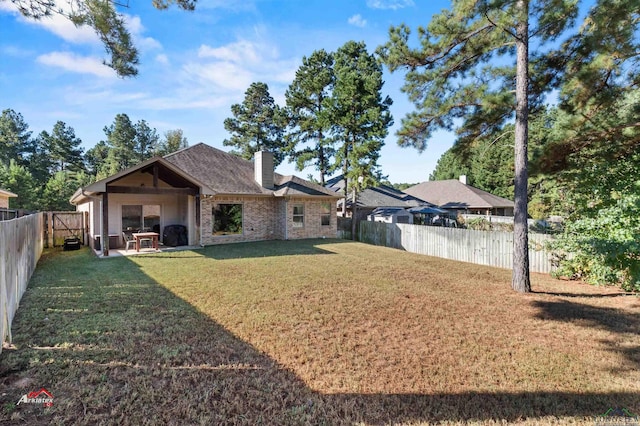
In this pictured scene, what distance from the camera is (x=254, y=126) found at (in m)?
32.6

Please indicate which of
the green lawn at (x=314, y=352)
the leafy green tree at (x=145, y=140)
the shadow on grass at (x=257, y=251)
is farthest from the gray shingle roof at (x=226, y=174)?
the leafy green tree at (x=145, y=140)

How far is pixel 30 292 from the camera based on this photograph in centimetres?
655

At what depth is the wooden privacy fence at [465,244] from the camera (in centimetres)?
1052

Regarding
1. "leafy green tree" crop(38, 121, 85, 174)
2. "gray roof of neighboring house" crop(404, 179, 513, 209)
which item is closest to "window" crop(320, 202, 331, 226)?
"gray roof of neighboring house" crop(404, 179, 513, 209)

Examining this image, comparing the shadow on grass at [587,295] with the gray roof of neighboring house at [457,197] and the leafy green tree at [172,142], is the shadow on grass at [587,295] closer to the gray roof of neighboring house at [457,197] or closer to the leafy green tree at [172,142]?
the gray roof of neighboring house at [457,197]

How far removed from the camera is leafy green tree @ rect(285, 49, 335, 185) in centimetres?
2336

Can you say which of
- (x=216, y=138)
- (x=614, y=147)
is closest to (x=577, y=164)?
(x=614, y=147)

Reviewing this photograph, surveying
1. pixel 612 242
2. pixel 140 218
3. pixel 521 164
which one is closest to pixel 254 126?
pixel 140 218

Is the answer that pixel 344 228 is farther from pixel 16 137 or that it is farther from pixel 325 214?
pixel 16 137

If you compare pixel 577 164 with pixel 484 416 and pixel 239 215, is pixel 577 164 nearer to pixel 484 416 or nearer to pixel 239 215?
pixel 484 416

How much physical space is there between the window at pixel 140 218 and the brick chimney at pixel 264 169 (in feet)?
18.7

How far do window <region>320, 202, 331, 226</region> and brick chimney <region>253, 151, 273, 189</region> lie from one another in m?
3.45

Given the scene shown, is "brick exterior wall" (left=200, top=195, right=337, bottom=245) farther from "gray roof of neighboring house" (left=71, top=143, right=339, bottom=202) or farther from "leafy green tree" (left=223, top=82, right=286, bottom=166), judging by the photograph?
"leafy green tree" (left=223, top=82, right=286, bottom=166)

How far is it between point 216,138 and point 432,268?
96.2 ft
